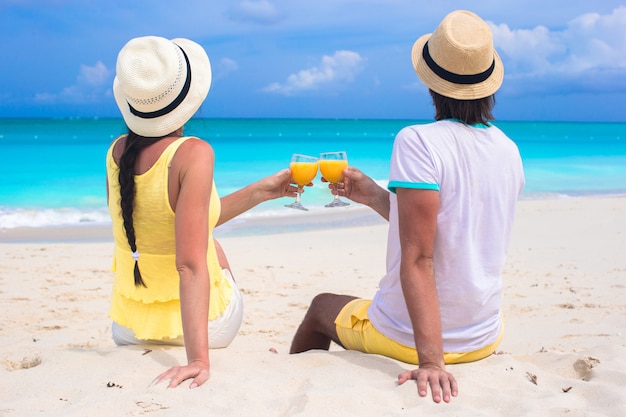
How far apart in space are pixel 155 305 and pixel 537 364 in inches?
→ 71.1

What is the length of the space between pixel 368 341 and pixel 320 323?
0.33 m

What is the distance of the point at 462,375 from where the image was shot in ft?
8.79

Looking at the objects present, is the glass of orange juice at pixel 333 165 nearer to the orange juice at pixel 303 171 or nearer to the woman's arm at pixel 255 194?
the orange juice at pixel 303 171

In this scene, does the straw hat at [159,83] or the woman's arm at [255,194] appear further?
the woman's arm at [255,194]

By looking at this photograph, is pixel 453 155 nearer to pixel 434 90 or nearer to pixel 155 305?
pixel 434 90

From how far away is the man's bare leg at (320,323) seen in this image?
10.2ft

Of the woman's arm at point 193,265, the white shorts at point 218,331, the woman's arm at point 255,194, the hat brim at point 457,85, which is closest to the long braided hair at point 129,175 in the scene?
the woman's arm at point 193,265

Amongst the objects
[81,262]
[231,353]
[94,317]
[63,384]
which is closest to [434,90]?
[231,353]

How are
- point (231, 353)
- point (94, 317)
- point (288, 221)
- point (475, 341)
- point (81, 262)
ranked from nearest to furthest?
1. point (475, 341)
2. point (231, 353)
3. point (94, 317)
4. point (81, 262)
5. point (288, 221)

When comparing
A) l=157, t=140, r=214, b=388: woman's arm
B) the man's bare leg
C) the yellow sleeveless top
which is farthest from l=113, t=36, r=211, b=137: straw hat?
the man's bare leg

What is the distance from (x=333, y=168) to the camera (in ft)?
11.6

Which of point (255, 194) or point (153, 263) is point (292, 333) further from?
point (153, 263)

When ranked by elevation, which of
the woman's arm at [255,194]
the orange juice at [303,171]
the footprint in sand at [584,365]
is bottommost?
the footprint in sand at [584,365]

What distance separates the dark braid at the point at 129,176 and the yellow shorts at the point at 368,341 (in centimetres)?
99
